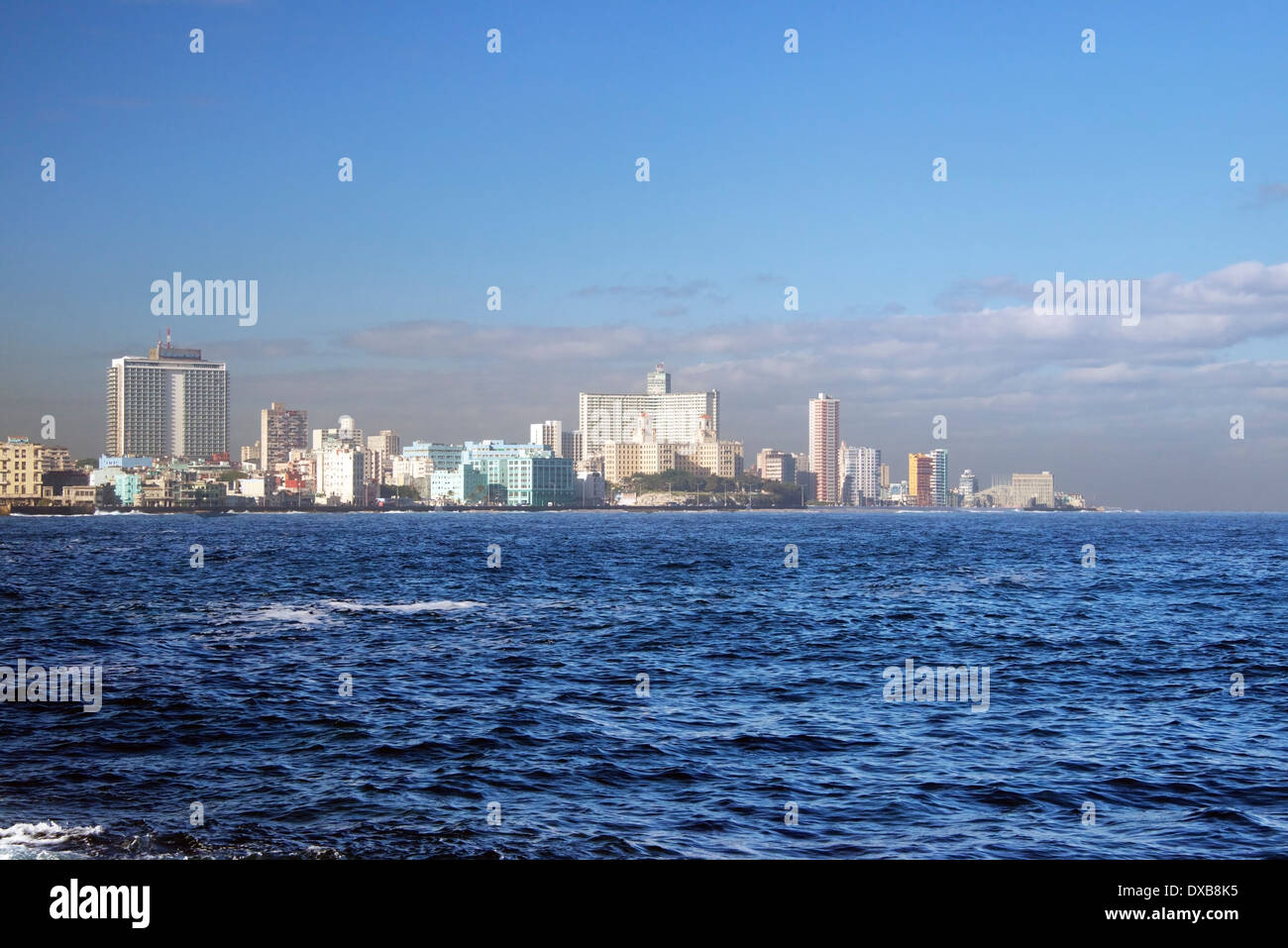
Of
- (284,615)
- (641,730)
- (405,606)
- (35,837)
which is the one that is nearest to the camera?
(35,837)

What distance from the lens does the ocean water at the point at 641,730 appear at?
A: 1464cm

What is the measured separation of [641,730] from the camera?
21312 mm

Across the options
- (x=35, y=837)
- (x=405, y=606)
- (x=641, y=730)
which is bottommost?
(x=405, y=606)

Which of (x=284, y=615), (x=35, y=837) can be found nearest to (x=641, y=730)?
(x=35, y=837)

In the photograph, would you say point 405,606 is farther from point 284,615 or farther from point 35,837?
point 35,837

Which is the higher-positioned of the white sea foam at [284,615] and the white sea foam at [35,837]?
the white sea foam at [35,837]

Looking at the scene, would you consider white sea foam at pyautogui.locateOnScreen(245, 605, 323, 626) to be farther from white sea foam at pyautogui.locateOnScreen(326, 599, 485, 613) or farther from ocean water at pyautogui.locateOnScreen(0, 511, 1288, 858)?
white sea foam at pyautogui.locateOnScreen(326, 599, 485, 613)

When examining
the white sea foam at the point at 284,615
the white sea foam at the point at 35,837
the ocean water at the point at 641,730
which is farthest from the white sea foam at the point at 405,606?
the white sea foam at the point at 35,837

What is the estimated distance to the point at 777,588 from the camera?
5903cm

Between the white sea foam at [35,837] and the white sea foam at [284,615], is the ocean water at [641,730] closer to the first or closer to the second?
the white sea foam at [35,837]

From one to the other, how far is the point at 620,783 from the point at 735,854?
3.98m

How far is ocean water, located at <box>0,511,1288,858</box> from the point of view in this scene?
1464 centimetres
